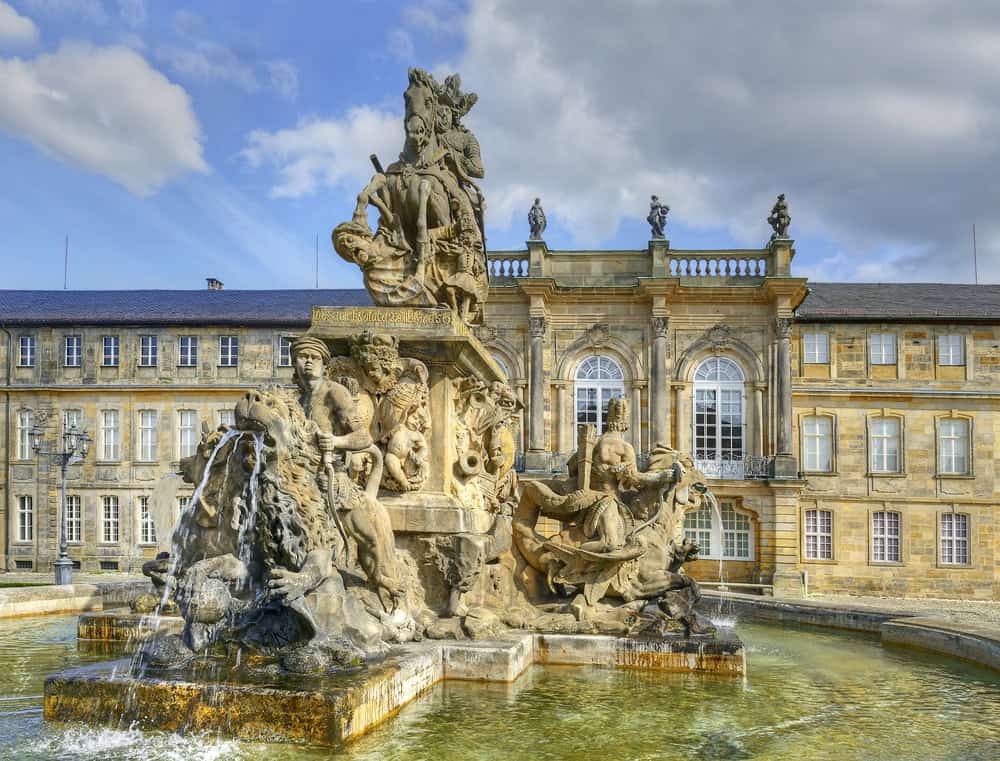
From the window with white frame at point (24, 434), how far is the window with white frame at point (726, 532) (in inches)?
984

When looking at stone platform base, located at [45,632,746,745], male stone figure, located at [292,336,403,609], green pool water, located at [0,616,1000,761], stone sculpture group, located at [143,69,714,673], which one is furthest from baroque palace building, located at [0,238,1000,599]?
stone platform base, located at [45,632,746,745]

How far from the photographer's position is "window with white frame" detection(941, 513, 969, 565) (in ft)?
113

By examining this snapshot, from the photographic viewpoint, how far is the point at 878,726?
6738mm

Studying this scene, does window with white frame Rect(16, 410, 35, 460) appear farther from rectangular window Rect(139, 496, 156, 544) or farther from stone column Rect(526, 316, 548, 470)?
stone column Rect(526, 316, 548, 470)

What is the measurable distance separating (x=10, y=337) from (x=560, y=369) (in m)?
21.0

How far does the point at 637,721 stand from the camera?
21.4 ft

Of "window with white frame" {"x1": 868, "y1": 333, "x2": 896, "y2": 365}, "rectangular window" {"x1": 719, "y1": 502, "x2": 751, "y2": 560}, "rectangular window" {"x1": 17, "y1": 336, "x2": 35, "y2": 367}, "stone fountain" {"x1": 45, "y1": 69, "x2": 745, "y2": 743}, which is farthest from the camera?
"rectangular window" {"x1": 17, "y1": 336, "x2": 35, "y2": 367}

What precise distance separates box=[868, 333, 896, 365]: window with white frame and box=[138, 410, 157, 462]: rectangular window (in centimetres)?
2674

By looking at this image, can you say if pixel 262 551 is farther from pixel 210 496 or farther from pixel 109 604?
pixel 109 604

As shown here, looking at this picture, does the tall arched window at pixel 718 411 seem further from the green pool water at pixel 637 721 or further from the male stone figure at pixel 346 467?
the male stone figure at pixel 346 467

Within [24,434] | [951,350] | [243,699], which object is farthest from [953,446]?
[24,434]

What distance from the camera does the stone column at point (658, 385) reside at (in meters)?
35.5

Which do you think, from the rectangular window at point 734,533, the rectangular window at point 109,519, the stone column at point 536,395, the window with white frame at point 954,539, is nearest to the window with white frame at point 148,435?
the rectangular window at point 109,519

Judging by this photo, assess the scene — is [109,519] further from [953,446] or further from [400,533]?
[400,533]
